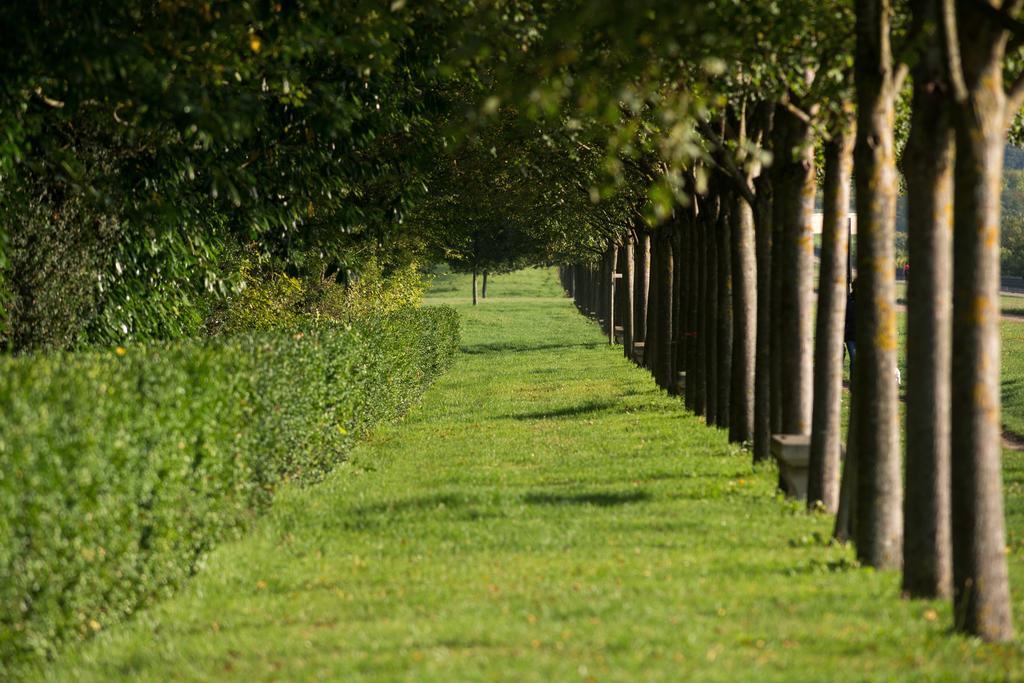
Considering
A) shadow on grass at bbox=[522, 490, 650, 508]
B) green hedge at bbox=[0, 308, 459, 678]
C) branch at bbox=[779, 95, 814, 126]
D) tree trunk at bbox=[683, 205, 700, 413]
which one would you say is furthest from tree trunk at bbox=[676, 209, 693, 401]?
green hedge at bbox=[0, 308, 459, 678]

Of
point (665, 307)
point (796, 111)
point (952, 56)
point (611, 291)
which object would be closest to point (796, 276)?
point (796, 111)

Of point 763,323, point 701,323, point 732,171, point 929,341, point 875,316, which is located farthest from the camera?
point 701,323

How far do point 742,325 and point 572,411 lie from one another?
22.9 feet

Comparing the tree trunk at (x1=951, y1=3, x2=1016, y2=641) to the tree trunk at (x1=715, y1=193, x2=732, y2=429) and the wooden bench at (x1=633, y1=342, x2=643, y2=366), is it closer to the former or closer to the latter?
the tree trunk at (x1=715, y1=193, x2=732, y2=429)

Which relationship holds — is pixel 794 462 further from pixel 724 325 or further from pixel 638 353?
pixel 638 353

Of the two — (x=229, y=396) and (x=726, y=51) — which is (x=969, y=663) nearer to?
(x=726, y=51)

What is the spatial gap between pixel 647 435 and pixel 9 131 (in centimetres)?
961

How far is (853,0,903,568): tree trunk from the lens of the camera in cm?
981

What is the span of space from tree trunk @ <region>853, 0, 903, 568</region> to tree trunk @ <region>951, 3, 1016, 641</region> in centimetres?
190

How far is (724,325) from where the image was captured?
1997 centimetres

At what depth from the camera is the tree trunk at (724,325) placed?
1994 centimetres

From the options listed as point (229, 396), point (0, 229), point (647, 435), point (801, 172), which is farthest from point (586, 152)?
point (229, 396)

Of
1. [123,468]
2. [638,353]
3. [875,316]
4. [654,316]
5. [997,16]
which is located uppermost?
[997,16]

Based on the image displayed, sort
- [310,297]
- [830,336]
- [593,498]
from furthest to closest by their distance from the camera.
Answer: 1. [310,297]
2. [593,498]
3. [830,336]
